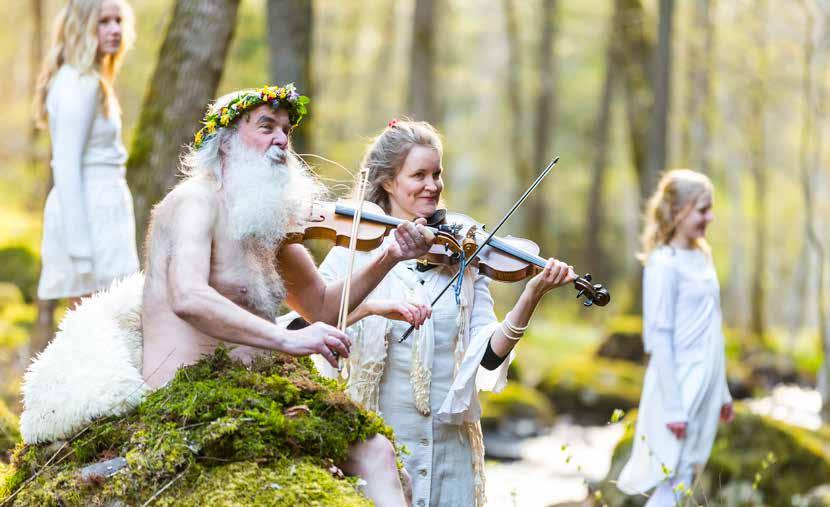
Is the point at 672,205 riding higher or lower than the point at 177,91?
lower

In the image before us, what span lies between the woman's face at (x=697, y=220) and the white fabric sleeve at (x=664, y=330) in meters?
0.26

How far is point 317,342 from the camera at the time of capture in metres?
3.47

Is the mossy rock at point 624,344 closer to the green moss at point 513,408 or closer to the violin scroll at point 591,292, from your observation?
the green moss at point 513,408

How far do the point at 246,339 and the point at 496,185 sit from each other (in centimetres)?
3372

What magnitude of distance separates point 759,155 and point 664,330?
73.1 feet

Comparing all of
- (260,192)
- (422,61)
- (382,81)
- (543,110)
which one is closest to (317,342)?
(260,192)

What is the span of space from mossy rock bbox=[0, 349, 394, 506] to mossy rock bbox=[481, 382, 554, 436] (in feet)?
32.5

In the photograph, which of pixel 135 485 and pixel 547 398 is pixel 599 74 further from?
pixel 135 485

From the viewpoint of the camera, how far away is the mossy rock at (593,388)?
14.8 m

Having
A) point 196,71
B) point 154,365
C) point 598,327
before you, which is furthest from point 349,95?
point 154,365

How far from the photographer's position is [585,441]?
Result: 42.1 ft

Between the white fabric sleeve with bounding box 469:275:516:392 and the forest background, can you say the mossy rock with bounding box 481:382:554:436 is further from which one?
the white fabric sleeve with bounding box 469:275:516:392

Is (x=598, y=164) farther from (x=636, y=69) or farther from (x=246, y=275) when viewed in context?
(x=246, y=275)

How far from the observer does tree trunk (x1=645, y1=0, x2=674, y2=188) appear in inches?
607
